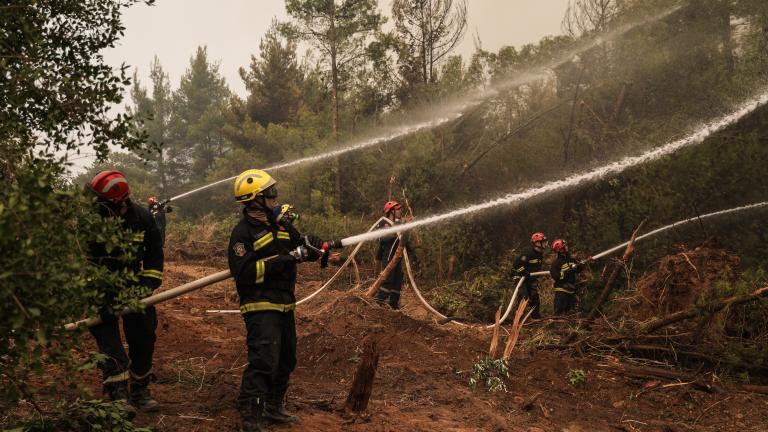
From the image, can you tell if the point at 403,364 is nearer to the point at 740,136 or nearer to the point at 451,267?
the point at 451,267

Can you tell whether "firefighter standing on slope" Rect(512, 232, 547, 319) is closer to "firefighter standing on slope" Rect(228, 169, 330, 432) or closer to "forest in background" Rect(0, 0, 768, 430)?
"forest in background" Rect(0, 0, 768, 430)

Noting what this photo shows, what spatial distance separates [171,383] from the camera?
235 inches

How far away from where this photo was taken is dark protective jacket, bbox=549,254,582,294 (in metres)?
11.0

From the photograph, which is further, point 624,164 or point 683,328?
point 624,164

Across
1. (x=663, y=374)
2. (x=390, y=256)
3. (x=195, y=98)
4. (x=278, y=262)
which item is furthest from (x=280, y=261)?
(x=195, y=98)

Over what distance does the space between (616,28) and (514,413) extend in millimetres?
14546

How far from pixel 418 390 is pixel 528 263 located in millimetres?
5361

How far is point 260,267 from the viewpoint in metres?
4.63

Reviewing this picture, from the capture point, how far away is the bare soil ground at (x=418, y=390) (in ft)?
17.7

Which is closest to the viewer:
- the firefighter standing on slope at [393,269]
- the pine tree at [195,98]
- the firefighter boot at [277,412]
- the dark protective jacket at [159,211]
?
the firefighter boot at [277,412]

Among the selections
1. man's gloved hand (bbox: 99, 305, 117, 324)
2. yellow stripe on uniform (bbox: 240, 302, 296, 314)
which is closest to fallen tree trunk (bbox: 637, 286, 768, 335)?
yellow stripe on uniform (bbox: 240, 302, 296, 314)

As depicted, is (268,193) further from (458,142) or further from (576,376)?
(458,142)

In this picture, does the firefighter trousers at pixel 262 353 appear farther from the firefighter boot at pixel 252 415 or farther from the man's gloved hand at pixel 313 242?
the man's gloved hand at pixel 313 242

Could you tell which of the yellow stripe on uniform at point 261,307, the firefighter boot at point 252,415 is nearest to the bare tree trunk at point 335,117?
the yellow stripe on uniform at point 261,307
